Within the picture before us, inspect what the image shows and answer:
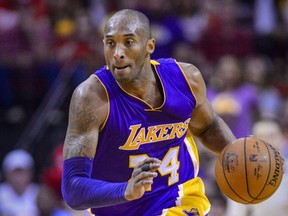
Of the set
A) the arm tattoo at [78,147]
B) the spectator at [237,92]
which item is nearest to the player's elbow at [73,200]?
the arm tattoo at [78,147]

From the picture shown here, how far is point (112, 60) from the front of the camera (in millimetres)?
5344

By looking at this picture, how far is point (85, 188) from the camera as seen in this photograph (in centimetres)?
506

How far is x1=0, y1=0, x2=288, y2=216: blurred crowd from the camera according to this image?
1076 cm

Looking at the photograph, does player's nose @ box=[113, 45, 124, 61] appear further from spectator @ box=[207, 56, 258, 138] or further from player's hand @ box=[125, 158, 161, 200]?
spectator @ box=[207, 56, 258, 138]

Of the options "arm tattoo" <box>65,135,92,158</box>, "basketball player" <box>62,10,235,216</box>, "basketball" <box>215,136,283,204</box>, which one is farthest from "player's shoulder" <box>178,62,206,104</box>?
"arm tattoo" <box>65,135,92,158</box>

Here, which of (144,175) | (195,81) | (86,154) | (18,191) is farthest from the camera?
(18,191)

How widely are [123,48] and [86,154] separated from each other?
718mm

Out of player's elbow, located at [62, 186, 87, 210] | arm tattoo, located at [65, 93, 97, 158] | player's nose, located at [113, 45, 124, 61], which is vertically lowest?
player's elbow, located at [62, 186, 87, 210]

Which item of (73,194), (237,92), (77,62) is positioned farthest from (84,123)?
(77,62)

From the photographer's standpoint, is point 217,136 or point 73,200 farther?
point 217,136

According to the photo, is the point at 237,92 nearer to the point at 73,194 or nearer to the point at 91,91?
the point at 91,91

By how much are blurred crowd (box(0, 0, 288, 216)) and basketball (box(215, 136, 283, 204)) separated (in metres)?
4.29

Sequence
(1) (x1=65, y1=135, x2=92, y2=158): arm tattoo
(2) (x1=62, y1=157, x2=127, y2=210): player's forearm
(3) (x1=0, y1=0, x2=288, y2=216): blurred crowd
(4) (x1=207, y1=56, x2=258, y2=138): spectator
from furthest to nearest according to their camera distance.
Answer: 1. (3) (x1=0, y1=0, x2=288, y2=216): blurred crowd
2. (4) (x1=207, y1=56, x2=258, y2=138): spectator
3. (1) (x1=65, y1=135, x2=92, y2=158): arm tattoo
4. (2) (x1=62, y1=157, x2=127, y2=210): player's forearm

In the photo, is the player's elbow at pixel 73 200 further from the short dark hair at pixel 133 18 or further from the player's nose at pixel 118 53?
the short dark hair at pixel 133 18
